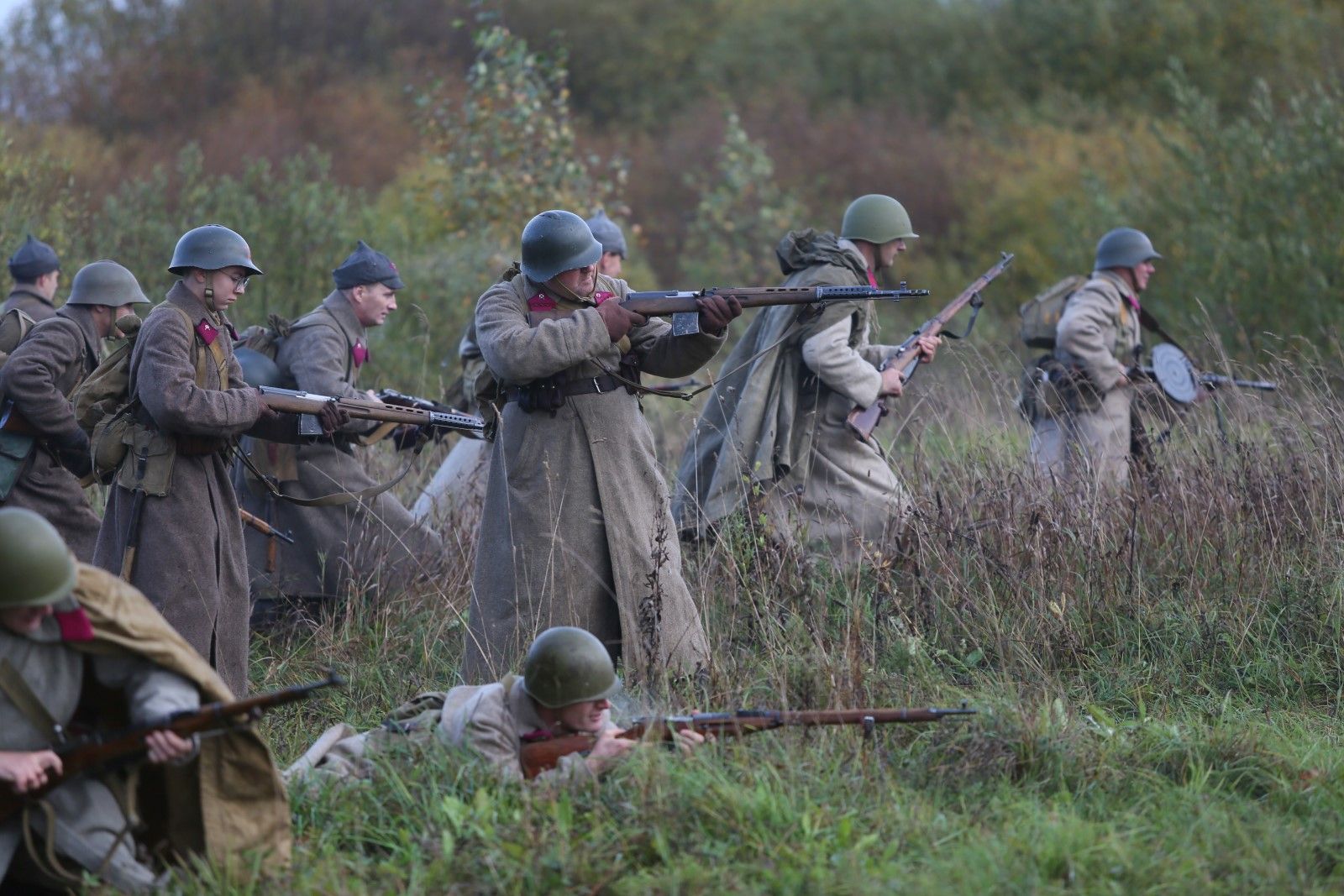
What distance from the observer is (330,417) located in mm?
6438

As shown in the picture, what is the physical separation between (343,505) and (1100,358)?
4.36 metres

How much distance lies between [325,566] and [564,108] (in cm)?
819

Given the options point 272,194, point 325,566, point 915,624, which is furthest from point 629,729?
point 272,194

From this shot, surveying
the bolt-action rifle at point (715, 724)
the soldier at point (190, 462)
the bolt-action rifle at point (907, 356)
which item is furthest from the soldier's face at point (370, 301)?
the bolt-action rifle at point (715, 724)

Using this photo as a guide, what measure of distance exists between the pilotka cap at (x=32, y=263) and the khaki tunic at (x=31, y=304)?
0.24ft

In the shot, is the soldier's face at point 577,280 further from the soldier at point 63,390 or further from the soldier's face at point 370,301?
the soldier at point 63,390

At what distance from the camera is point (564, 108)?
14734 millimetres

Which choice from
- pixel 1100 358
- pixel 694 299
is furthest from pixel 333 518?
Answer: pixel 1100 358

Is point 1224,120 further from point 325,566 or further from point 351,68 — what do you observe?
point 325,566

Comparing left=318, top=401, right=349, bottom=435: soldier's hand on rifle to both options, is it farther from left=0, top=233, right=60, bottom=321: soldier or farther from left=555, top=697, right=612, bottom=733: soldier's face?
left=0, top=233, right=60, bottom=321: soldier

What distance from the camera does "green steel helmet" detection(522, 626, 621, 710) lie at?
4758 millimetres

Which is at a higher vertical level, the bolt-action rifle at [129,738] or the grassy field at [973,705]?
the bolt-action rifle at [129,738]

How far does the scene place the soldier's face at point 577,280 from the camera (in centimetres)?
583

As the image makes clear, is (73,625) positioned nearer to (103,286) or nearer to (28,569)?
(28,569)
